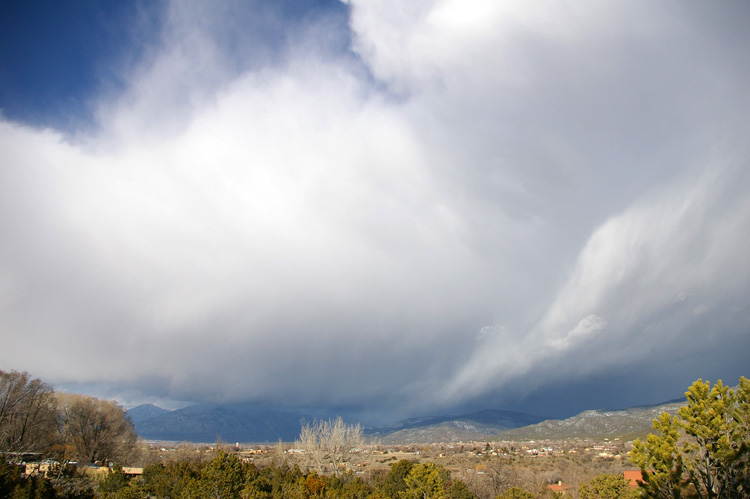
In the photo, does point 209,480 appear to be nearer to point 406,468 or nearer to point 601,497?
point 406,468

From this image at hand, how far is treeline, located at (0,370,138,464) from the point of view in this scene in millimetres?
56281

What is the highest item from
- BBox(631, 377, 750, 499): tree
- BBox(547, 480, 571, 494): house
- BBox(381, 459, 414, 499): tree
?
BBox(631, 377, 750, 499): tree

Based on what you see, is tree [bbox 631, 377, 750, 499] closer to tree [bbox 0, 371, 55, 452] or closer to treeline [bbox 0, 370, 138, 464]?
treeline [bbox 0, 370, 138, 464]

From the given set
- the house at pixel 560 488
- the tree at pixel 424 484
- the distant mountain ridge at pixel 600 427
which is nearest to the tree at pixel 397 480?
the tree at pixel 424 484

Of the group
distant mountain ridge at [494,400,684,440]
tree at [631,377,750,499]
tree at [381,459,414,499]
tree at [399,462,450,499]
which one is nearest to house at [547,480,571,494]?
tree at [381,459,414,499]

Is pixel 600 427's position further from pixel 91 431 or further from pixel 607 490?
pixel 91 431

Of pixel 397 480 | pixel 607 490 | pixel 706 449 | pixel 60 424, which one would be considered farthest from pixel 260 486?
pixel 60 424

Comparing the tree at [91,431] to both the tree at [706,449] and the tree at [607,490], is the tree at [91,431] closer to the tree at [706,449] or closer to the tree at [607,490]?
the tree at [607,490]

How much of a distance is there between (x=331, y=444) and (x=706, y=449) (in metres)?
52.7

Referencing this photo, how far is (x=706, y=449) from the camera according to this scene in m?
21.5

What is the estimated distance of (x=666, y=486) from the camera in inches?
859

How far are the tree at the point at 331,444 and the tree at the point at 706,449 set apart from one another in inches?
1879

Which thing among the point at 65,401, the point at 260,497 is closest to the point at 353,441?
the point at 260,497

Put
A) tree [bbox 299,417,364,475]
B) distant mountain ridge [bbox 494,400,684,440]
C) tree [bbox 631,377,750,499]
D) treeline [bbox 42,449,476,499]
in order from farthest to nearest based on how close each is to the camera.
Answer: distant mountain ridge [bbox 494,400,684,440] → tree [bbox 299,417,364,475] → treeline [bbox 42,449,476,499] → tree [bbox 631,377,750,499]
